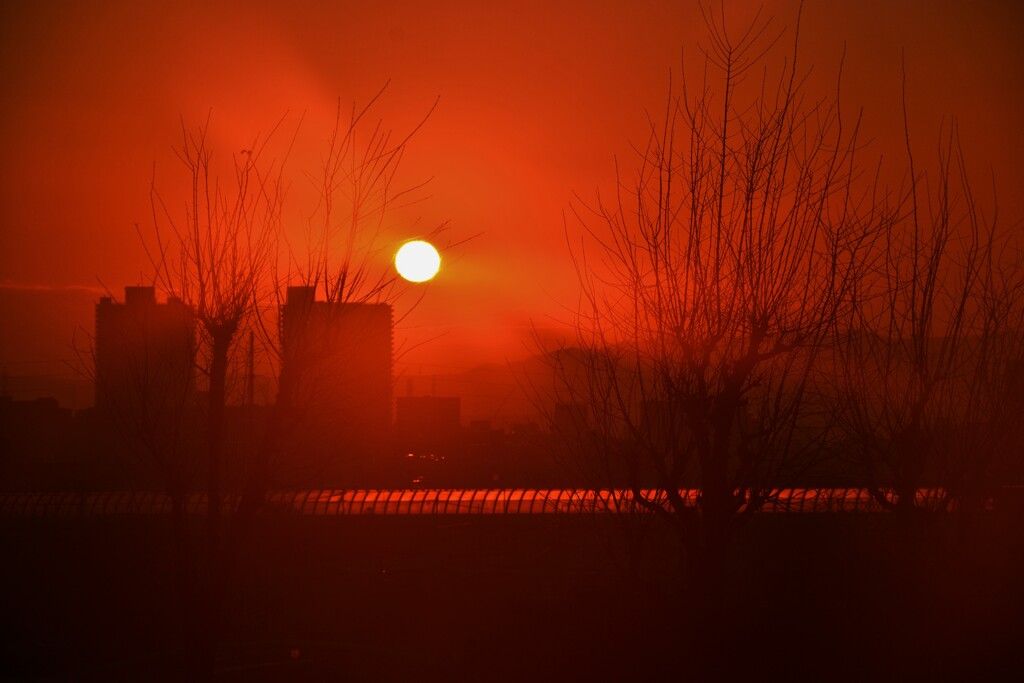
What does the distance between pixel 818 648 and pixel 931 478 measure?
89.7 inches

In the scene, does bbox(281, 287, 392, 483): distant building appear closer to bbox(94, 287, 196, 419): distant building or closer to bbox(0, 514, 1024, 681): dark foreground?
bbox(94, 287, 196, 419): distant building

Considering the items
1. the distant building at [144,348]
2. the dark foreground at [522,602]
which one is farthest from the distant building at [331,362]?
the dark foreground at [522,602]

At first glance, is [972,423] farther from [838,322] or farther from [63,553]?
[63,553]

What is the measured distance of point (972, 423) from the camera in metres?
8.05

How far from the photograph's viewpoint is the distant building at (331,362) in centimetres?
591

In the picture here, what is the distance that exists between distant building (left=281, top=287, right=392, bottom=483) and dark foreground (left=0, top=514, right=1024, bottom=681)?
1.45 meters

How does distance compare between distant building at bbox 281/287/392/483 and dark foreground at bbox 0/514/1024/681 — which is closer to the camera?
distant building at bbox 281/287/392/483

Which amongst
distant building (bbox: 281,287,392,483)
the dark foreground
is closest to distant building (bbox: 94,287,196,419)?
distant building (bbox: 281,287,392,483)

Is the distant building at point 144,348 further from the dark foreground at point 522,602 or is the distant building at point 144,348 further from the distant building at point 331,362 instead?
the dark foreground at point 522,602

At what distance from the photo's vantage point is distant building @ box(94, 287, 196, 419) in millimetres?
6754

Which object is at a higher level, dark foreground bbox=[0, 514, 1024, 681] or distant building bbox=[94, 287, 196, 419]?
distant building bbox=[94, 287, 196, 419]

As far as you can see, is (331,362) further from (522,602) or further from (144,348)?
(522,602)


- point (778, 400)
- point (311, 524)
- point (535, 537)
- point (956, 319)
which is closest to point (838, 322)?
point (778, 400)

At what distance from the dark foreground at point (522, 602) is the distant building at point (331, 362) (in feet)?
4.76
